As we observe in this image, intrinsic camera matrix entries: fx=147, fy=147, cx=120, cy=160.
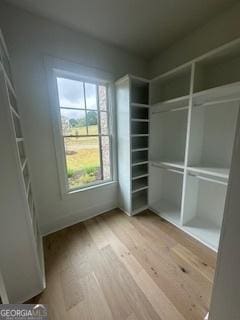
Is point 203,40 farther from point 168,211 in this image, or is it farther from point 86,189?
point 86,189

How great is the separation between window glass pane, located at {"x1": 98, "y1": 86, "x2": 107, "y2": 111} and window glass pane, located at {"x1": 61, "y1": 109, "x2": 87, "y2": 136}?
1.08 ft

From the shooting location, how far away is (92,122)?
2.20m

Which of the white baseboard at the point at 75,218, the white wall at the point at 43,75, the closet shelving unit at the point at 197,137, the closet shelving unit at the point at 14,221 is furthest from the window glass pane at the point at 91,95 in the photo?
the white baseboard at the point at 75,218

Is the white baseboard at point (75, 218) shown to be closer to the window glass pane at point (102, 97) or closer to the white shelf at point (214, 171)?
the white shelf at point (214, 171)

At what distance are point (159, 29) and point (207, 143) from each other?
159cm

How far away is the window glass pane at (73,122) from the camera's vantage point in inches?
78.1

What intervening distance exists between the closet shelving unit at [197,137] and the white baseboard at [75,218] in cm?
79

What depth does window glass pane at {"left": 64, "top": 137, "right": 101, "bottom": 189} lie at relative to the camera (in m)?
2.09

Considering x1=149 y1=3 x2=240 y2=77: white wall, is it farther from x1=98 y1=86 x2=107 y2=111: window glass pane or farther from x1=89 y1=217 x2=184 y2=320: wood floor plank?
x1=89 y1=217 x2=184 y2=320: wood floor plank

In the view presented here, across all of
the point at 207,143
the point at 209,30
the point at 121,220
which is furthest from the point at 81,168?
the point at 209,30

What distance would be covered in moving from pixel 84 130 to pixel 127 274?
1.79 m

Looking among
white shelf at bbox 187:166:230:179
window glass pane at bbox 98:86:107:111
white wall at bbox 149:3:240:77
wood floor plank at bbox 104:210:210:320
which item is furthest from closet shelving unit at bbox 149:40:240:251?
window glass pane at bbox 98:86:107:111

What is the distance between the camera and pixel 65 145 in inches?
79.7

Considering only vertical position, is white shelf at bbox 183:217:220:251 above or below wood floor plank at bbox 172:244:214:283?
above
